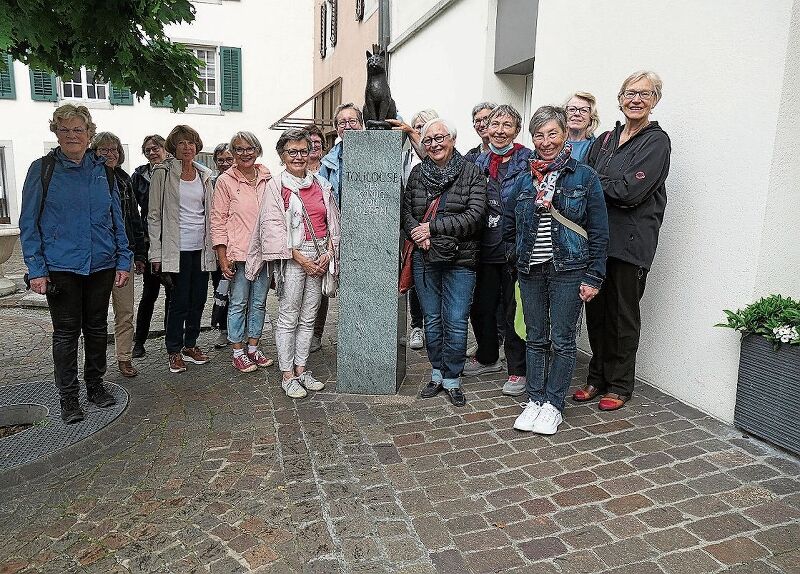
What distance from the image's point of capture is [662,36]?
4.62 m

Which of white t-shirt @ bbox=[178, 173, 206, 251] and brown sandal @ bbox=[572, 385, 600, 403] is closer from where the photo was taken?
brown sandal @ bbox=[572, 385, 600, 403]

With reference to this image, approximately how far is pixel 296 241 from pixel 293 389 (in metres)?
1.11

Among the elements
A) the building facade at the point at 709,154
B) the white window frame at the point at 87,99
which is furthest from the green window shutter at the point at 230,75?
the building facade at the point at 709,154

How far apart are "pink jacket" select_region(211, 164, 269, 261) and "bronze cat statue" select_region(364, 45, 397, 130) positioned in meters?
1.10

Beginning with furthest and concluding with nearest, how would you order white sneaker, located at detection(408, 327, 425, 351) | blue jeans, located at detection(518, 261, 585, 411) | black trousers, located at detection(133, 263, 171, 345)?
white sneaker, located at detection(408, 327, 425, 351), black trousers, located at detection(133, 263, 171, 345), blue jeans, located at detection(518, 261, 585, 411)

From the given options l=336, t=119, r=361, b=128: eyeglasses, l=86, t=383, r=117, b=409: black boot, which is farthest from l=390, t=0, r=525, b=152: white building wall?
l=86, t=383, r=117, b=409: black boot

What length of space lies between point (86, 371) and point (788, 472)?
4539 mm

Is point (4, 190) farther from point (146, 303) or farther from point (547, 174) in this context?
point (547, 174)

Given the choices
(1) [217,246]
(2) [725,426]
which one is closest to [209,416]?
(1) [217,246]

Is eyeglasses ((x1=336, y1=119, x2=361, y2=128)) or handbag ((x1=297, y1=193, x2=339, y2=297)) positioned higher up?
eyeglasses ((x1=336, y1=119, x2=361, y2=128))

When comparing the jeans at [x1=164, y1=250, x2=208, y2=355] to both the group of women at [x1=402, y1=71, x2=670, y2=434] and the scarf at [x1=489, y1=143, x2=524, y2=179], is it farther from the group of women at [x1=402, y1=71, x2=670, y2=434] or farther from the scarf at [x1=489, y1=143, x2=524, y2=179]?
the scarf at [x1=489, y1=143, x2=524, y2=179]

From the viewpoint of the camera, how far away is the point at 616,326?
175 inches

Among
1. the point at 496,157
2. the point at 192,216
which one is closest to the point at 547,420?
the point at 496,157

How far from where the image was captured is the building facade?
380cm
